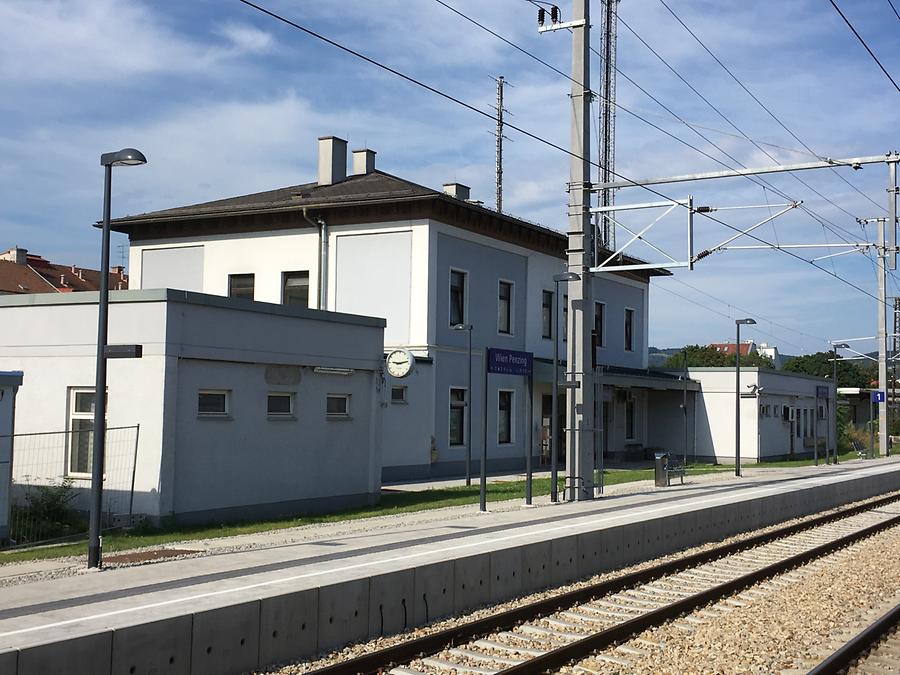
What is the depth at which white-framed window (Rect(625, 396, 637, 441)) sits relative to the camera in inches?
1727

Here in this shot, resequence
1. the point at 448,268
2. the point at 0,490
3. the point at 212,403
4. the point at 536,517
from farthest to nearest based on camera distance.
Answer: the point at 448,268 < the point at 212,403 < the point at 536,517 < the point at 0,490

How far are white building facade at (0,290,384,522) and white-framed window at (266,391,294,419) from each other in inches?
1.3

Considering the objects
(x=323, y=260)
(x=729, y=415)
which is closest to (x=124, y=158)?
(x=323, y=260)

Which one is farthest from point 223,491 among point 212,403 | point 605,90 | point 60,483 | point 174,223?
point 605,90

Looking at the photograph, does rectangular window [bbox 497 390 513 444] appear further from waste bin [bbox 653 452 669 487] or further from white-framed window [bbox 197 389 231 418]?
white-framed window [bbox 197 389 231 418]

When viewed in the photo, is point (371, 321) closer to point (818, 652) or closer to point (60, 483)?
point (60, 483)

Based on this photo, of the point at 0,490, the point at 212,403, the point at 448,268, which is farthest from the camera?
the point at 448,268

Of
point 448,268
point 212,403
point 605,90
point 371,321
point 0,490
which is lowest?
point 0,490

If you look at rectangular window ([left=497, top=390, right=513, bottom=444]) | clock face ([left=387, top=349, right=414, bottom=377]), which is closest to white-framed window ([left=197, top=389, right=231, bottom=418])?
clock face ([left=387, top=349, right=414, bottom=377])

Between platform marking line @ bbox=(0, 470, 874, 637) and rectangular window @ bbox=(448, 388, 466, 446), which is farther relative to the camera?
rectangular window @ bbox=(448, 388, 466, 446)

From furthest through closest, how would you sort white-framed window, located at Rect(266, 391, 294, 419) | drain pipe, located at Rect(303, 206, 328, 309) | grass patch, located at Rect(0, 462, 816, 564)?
drain pipe, located at Rect(303, 206, 328, 309), white-framed window, located at Rect(266, 391, 294, 419), grass patch, located at Rect(0, 462, 816, 564)

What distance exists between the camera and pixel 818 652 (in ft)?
30.4

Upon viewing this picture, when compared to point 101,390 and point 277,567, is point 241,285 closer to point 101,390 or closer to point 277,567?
point 101,390

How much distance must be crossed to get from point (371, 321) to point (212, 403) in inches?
188
